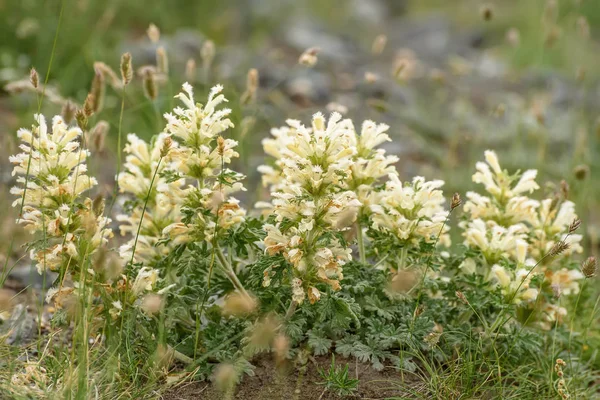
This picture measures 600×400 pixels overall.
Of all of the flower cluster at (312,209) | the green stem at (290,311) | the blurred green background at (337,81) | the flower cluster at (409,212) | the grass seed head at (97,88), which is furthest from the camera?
the blurred green background at (337,81)

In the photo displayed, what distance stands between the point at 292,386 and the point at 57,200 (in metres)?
0.89

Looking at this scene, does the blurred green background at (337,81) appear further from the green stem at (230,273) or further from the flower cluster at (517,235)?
the green stem at (230,273)

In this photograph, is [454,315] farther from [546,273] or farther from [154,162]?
[154,162]

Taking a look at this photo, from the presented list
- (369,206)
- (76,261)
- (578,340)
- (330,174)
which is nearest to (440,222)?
(369,206)

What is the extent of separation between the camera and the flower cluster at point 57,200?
2.13 meters

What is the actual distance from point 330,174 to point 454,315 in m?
0.81

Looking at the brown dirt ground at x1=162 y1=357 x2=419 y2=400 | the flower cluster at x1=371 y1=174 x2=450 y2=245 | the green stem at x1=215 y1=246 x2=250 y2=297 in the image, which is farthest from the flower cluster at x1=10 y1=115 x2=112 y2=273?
the flower cluster at x1=371 y1=174 x2=450 y2=245

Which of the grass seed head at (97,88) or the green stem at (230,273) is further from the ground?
the grass seed head at (97,88)

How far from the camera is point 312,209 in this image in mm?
2055

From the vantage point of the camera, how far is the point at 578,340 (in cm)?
280

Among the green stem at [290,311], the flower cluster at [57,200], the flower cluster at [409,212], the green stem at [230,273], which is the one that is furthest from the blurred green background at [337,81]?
the green stem at [290,311]

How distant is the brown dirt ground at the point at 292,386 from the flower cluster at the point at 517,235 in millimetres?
479

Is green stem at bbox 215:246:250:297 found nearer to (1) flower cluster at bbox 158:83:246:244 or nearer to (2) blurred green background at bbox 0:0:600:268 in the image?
(1) flower cluster at bbox 158:83:246:244

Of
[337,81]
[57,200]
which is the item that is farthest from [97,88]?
[337,81]
